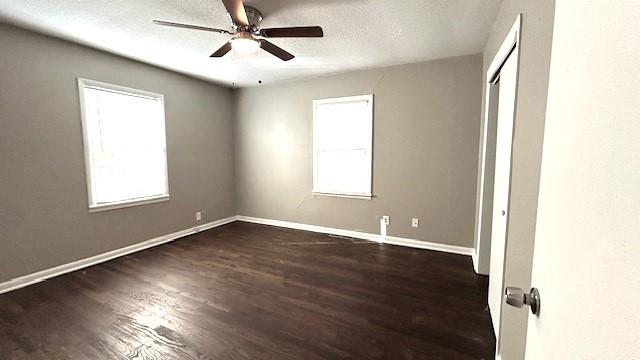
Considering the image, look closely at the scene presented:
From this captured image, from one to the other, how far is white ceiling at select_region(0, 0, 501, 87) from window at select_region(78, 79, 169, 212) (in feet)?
1.85

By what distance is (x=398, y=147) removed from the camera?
12.0 feet

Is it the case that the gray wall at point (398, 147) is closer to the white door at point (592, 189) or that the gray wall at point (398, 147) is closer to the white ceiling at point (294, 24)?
the white ceiling at point (294, 24)

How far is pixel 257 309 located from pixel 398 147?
2673 mm

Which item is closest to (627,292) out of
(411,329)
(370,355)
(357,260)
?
(370,355)

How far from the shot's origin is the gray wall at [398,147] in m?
3.29

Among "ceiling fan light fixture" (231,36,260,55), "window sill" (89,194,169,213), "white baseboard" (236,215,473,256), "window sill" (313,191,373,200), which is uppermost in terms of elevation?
"ceiling fan light fixture" (231,36,260,55)

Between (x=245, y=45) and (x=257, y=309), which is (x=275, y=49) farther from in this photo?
(x=257, y=309)

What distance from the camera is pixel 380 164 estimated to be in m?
3.80

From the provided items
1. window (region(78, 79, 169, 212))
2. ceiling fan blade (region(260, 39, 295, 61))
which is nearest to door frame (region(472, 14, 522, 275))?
ceiling fan blade (region(260, 39, 295, 61))

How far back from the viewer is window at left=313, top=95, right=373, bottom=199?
3.91 metres

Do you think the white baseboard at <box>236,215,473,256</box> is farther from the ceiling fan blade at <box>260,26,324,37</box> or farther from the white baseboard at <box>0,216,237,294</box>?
the ceiling fan blade at <box>260,26,324,37</box>

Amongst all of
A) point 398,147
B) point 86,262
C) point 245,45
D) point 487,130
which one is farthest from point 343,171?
point 86,262

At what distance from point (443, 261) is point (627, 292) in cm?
314

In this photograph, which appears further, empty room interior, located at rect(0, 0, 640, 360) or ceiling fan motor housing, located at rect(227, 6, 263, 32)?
ceiling fan motor housing, located at rect(227, 6, 263, 32)
